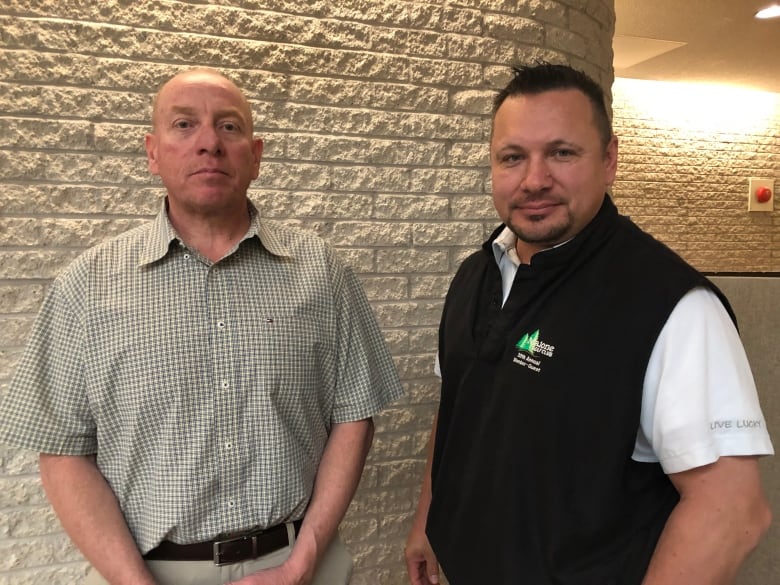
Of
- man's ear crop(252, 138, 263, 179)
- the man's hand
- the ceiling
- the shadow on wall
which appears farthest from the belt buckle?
the ceiling

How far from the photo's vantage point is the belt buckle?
4.00 ft

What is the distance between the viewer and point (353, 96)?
2121mm

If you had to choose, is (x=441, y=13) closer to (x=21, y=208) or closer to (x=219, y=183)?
(x=219, y=183)

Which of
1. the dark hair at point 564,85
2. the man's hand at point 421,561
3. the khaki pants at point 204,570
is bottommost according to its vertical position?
the man's hand at point 421,561

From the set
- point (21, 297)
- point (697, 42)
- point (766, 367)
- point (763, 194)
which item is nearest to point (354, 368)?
point (21, 297)

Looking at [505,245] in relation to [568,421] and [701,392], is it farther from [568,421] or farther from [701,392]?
[701,392]

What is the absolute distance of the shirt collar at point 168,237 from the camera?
1.27 m

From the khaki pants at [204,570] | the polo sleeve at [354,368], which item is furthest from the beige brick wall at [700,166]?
the khaki pants at [204,570]

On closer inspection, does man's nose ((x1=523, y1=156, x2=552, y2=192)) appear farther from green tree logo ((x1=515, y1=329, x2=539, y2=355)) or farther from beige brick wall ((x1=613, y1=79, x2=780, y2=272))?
beige brick wall ((x1=613, y1=79, x2=780, y2=272))

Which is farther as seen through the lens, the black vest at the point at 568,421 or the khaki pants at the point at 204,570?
the khaki pants at the point at 204,570

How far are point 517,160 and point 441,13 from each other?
1.22 meters

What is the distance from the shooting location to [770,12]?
3.69 metres

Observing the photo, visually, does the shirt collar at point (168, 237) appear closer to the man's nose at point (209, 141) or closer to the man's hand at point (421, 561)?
the man's nose at point (209, 141)

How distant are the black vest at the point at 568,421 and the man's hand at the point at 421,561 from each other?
211 millimetres
